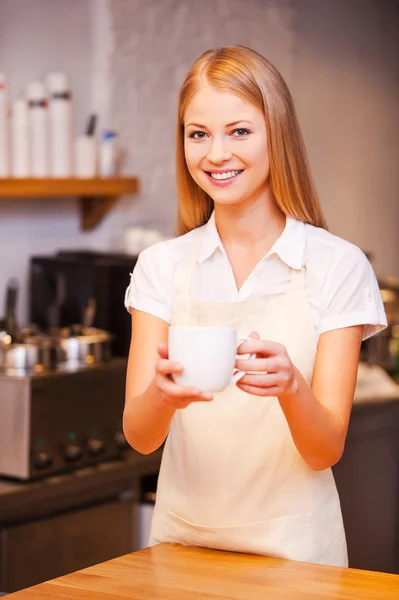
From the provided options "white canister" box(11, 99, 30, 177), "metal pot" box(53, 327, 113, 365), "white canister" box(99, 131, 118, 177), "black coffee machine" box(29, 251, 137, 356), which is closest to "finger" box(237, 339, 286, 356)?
"metal pot" box(53, 327, 113, 365)

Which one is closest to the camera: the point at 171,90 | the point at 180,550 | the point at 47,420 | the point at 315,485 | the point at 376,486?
the point at 180,550

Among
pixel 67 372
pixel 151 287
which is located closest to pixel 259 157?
pixel 151 287

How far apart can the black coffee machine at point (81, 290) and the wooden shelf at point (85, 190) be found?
0.74 feet

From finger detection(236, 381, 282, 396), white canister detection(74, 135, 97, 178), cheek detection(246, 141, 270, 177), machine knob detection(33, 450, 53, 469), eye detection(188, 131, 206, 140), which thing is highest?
white canister detection(74, 135, 97, 178)

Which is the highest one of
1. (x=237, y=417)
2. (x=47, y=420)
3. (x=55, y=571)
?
(x=237, y=417)

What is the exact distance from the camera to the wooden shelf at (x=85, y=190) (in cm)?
342

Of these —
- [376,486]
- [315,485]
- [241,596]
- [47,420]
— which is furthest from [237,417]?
[376,486]

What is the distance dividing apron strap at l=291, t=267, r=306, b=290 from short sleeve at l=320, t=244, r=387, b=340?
41 mm

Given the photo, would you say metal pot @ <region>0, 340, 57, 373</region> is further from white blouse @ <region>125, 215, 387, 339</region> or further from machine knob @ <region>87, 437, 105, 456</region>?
white blouse @ <region>125, 215, 387, 339</region>

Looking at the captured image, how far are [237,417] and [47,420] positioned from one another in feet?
4.36

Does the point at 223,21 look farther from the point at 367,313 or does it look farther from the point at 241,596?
the point at 241,596

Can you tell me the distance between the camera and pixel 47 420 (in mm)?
3039

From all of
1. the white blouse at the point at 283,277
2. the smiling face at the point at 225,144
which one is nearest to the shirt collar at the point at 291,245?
the white blouse at the point at 283,277

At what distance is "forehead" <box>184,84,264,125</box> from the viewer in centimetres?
169
